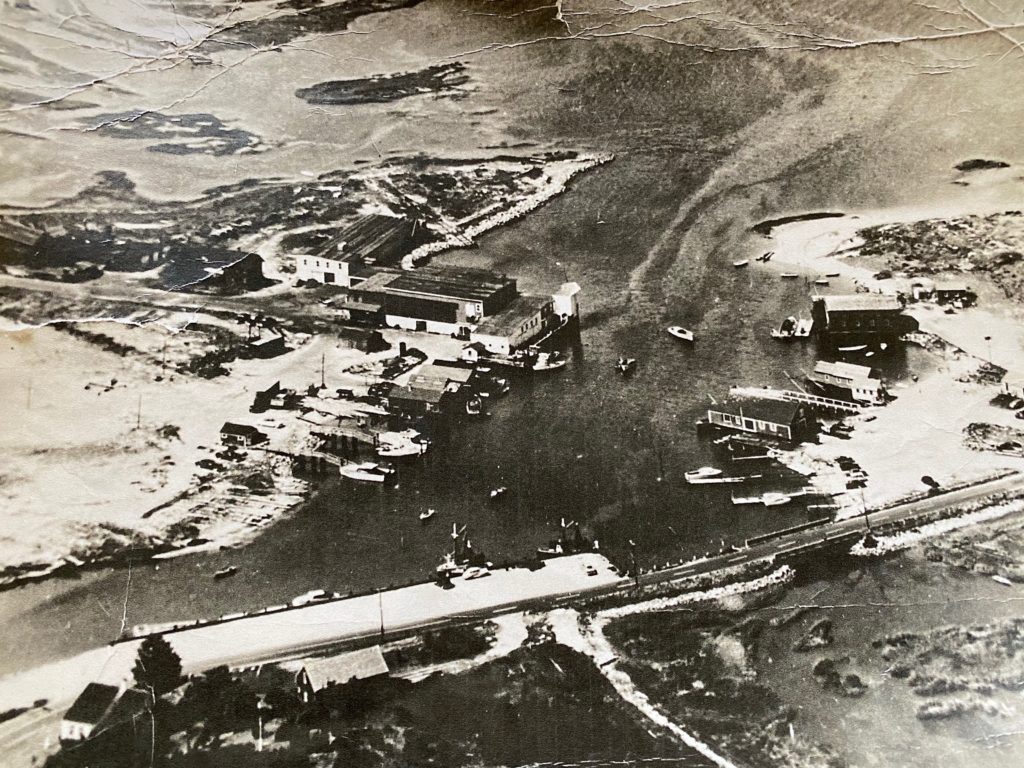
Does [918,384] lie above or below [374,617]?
above

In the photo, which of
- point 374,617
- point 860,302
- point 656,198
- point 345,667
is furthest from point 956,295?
point 345,667

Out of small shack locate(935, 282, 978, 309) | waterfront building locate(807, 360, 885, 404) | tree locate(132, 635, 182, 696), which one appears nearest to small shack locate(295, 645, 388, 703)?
tree locate(132, 635, 182, 696)

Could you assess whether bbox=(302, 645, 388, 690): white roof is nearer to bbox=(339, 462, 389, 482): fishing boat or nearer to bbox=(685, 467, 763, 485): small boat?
bbox=(339, 462, 389, 482): fishing boat

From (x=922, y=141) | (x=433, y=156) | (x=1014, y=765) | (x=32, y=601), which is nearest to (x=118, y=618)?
(x=32, y=601)

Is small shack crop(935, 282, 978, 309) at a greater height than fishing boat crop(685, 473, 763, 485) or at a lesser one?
greater

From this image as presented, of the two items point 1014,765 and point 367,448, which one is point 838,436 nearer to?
point 1014,765

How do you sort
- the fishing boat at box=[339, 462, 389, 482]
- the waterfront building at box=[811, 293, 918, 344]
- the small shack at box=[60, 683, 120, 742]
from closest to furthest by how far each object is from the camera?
the small shack at box=[60, 683, 120, 742] → the fishing boat at box=[339, 462, 389, 482] → the waterfront building at box=[811, 293, 918, 344]

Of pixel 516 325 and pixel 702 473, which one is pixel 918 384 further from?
pixel 516 325

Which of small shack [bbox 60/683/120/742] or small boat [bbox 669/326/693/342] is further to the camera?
small boat [bbox 669/326/693/342]
